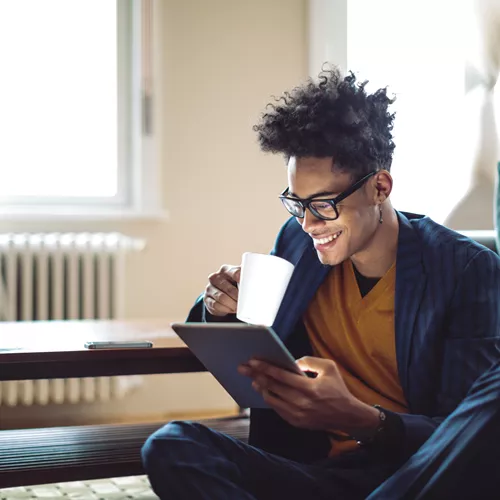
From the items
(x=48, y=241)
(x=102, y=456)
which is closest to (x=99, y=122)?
(x=48, y=241)

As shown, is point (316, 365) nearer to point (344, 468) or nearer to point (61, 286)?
point (344, 468)

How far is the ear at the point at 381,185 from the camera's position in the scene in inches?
54.9

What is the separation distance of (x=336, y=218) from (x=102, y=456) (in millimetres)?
748

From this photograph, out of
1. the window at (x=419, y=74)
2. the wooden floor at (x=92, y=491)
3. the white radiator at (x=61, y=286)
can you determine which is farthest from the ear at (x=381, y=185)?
the window at (x=419, y=74)

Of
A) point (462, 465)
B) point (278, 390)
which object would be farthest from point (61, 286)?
point (462, 465)

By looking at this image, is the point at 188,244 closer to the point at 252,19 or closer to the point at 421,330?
the point at 252,19

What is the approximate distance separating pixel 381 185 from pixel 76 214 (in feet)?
6.15

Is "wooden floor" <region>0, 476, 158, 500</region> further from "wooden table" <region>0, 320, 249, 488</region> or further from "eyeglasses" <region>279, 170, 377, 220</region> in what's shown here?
"eyeglasses" <region>279, 170, 377, 220</region>

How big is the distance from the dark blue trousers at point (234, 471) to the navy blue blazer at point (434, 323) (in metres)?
0.12

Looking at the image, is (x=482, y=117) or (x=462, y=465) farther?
(x=482, y=117)

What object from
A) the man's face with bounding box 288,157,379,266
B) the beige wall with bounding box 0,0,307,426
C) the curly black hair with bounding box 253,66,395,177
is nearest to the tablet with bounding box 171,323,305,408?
the man's face with bounding box 288,157,379,266

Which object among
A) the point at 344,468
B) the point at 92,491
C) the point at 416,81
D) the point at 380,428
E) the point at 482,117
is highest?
the point at 416,81

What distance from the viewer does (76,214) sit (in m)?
3.04

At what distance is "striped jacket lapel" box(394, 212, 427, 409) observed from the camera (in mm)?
1339
